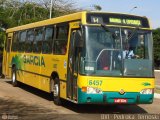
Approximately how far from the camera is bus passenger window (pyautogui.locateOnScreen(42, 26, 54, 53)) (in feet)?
53.7

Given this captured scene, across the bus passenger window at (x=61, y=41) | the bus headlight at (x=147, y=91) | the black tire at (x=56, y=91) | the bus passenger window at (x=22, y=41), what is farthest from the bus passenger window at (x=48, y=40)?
the bus headlight at (x=147, y=91)

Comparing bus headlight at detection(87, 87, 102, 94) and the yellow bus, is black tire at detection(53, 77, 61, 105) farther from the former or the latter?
bus headlight at detection(87, 87, 102, 94)

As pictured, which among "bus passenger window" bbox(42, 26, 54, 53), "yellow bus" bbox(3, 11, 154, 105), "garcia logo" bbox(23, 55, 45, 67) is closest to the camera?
"yellow bus" bbox(3, 11, 154, 105)

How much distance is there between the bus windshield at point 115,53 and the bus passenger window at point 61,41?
1.73 m

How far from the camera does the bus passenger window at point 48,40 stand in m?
16.4

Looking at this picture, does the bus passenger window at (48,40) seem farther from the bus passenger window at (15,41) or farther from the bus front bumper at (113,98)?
the bus passenger window at (15,41)

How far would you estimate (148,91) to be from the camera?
1354cm

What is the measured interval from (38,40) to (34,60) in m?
0.86

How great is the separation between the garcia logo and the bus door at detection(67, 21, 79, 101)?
9.91 ft

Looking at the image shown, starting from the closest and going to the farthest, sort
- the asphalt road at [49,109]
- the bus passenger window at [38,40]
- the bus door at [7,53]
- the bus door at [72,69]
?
the asphalt road at [49,109], the bus door at [72,69], the bus passenger window at [38,40], the bus door at [7,53]

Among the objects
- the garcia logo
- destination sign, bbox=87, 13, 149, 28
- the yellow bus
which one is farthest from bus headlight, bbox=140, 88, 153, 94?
the garcia logo

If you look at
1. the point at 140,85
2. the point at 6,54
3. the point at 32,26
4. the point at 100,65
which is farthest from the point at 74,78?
the point at 6,54

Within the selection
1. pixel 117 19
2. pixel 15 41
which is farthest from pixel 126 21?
pixel 15 41

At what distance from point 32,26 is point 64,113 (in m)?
7.01
